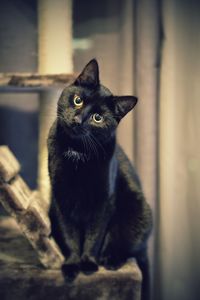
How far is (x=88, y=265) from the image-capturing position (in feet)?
3.39

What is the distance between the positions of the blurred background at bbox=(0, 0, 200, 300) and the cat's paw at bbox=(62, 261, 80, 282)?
57 centimetres

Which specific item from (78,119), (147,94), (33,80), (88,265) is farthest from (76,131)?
(147,94)

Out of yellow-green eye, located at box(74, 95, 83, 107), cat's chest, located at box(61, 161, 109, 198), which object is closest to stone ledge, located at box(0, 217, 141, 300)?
cat's chest, located at box(61, 161, 109, 198)

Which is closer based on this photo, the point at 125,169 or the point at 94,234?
the point at 94,234

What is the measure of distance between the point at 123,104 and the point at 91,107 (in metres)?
0.09

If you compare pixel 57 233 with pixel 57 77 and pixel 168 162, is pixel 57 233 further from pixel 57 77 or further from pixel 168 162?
pixel 168 162

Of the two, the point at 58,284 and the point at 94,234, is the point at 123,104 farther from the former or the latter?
the point at 58,284

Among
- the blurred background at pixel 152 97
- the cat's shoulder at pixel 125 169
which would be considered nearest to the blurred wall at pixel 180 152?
the blurred background at pixel 152 97

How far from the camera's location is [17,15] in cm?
152

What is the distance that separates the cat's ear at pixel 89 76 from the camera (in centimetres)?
103

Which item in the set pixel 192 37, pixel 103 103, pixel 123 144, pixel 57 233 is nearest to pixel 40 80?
pixel 103 103

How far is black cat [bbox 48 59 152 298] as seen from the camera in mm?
1016

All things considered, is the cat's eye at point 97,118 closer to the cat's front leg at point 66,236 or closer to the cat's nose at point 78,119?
the cat's nose at point 78,119

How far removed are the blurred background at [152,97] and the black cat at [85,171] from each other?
435mm
